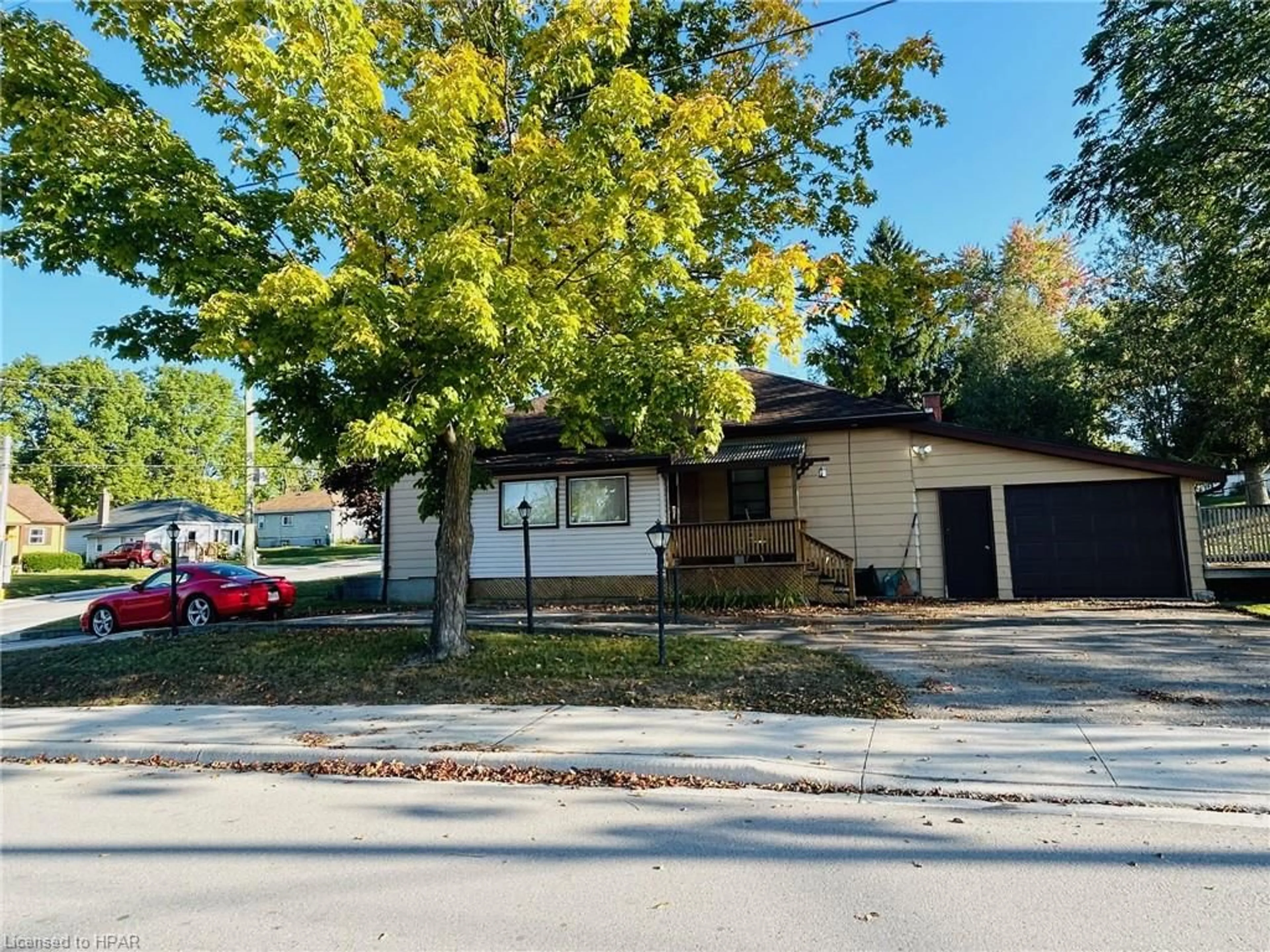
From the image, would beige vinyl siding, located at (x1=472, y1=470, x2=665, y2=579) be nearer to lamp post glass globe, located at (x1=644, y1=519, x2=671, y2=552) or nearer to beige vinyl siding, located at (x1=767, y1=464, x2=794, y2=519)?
beige vinyl siding, located at (x1=767, y1=464, x2=794, y2=519)

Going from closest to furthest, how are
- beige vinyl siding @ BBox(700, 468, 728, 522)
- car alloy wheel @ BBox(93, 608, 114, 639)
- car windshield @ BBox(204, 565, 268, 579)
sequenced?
car alloy wheel @ BBox(93, 608, 114, 639) < car windshield @ BBox(204, 565, 268, 579) < beige vinyl siding @ BBox(700, 468, 728, 522)

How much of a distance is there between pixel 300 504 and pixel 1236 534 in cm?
6897

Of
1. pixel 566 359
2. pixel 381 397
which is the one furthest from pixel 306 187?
pixel 566 359

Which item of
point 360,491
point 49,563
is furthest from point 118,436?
point 360,491

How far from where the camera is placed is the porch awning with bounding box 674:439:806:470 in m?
15.3

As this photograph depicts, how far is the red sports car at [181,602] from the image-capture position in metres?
14.5

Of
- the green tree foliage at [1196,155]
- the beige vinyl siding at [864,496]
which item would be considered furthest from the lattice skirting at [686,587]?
the green tree foliage at [1196,155]

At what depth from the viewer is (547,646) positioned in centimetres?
991

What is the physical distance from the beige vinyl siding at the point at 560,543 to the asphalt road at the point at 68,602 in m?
6.73

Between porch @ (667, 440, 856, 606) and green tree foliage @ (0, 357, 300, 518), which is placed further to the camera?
green tree foliage @ (0, 357, 300, 518)

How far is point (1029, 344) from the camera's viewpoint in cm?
2902

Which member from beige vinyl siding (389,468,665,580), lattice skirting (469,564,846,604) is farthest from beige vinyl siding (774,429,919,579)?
beige vinyl siding (389,468,665,580)

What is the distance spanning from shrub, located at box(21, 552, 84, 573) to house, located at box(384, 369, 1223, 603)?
34.2 metres

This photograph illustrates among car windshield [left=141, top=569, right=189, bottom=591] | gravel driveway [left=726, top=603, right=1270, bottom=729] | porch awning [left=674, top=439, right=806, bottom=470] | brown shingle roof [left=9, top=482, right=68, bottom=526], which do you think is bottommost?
gravel driveway [left=726, top=603, right=1270, bottom=729]
